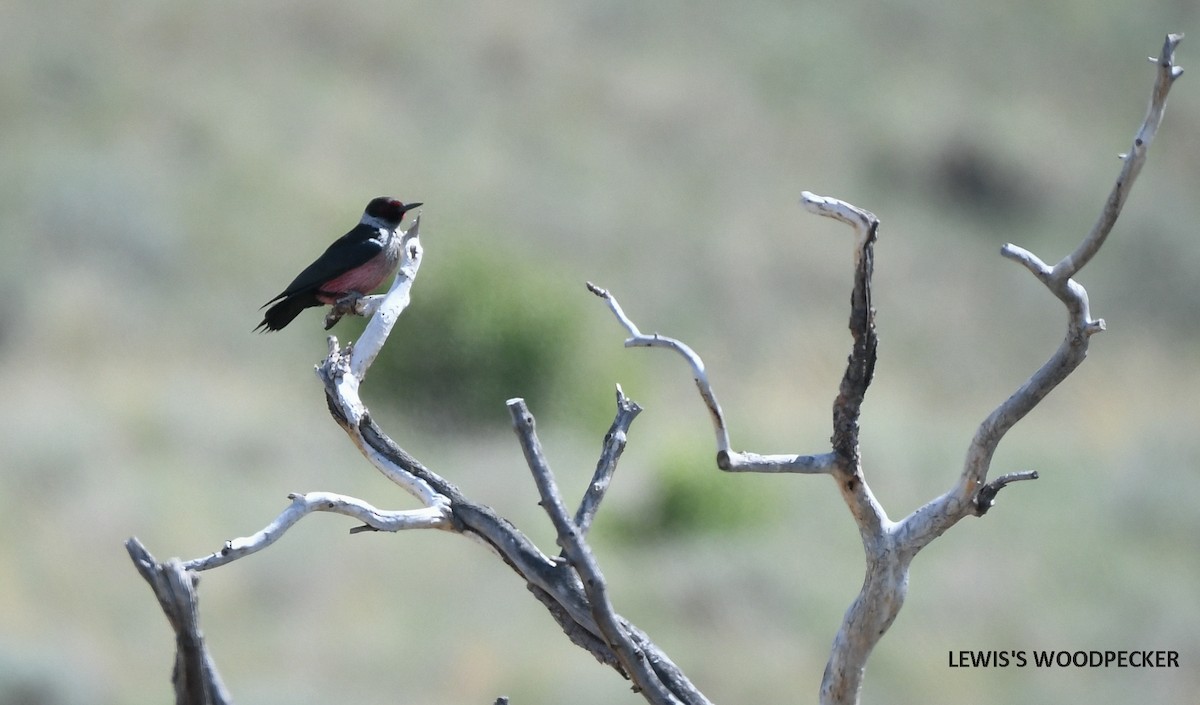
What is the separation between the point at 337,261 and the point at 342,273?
0.20 ft

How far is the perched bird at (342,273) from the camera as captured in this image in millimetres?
6141

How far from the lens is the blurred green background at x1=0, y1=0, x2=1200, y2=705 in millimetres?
18234

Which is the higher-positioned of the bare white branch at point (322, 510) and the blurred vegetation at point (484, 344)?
the blurred vegetation at point (484, 344)

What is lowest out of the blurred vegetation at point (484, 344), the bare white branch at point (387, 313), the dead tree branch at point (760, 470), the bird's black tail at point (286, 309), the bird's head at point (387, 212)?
the dead tree branch at point (760, 470)

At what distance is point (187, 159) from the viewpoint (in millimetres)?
34375

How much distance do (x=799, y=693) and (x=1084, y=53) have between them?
3774cm

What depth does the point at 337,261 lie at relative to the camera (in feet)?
20.2

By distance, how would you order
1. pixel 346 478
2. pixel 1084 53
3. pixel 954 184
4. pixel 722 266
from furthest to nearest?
1. pixel 1084 53
2. pixel 954 184
3. pixel 722 266
4. pixel 346 478

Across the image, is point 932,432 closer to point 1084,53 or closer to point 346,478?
point 346,478

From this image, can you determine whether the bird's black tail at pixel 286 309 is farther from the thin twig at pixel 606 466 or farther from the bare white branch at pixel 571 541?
the bare white branch at pixel 571 541

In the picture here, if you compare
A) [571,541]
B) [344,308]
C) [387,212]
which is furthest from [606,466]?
[387,212]

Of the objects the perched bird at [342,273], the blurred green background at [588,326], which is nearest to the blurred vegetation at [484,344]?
the blurred green background at [588,326]

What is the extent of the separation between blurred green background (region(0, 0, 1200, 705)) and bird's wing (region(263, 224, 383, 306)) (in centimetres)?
1088

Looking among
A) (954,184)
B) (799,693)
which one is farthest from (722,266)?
(799,693)
